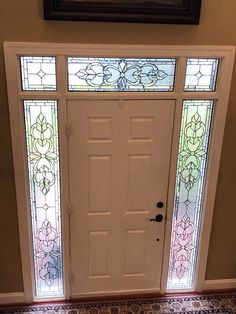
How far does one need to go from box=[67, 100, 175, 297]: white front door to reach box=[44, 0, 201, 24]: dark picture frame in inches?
26.2

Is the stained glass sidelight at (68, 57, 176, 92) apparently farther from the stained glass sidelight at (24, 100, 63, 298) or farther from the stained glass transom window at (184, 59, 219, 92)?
the stained glass sidelight at (24, 100, 63, 298)

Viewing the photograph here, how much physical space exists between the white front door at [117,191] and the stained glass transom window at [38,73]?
0.77 feet

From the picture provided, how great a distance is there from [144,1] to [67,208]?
186 centimetres

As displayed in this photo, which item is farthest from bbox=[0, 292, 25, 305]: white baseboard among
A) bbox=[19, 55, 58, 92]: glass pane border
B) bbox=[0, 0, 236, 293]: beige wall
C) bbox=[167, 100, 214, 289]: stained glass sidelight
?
bbox=[19, 55, 58, 92]: glass pane border

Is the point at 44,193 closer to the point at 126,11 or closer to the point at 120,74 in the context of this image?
the point at 120,74

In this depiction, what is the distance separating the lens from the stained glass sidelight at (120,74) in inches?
124

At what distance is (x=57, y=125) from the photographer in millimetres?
3266

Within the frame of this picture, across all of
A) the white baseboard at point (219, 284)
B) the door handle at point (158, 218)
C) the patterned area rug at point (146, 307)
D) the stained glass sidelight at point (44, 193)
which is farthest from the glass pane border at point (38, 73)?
the white baseboard at point (219, 284)

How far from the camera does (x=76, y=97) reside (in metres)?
3.17

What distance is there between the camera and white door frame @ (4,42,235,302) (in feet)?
9.88

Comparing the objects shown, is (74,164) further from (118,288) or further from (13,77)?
(118,288)

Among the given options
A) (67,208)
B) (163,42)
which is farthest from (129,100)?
(67,208)

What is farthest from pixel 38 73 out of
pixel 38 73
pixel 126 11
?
pixel 126 11

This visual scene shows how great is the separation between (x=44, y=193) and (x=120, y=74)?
4.10ft
